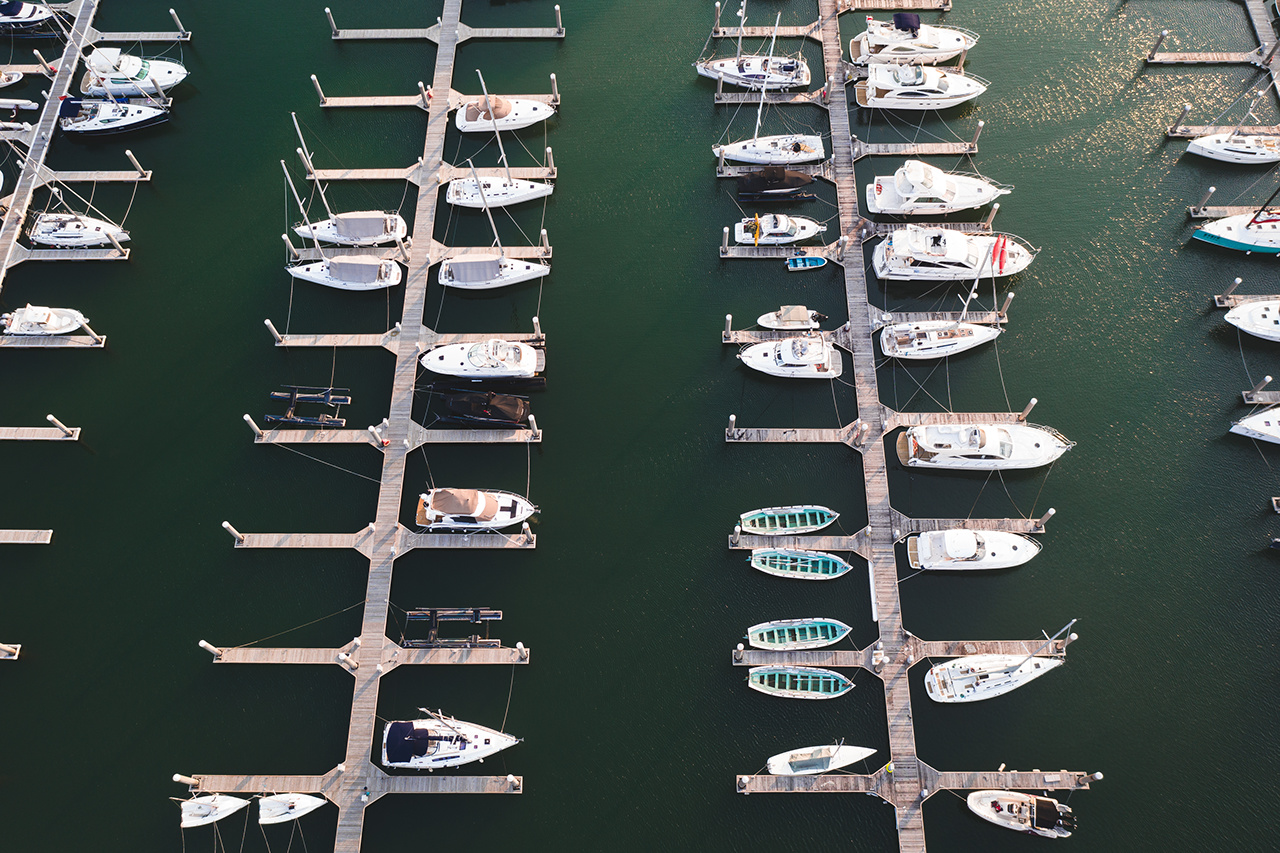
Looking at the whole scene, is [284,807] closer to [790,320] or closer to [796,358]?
[796,358]

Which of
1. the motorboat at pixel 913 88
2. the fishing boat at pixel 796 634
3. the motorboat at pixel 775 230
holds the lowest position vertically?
the fishing boat at pixel 796 634

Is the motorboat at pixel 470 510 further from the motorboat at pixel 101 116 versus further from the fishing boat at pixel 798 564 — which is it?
the motorboat at pixel 101 116

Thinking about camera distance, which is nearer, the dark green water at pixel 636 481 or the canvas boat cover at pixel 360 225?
the dark green water at pixel 636 481

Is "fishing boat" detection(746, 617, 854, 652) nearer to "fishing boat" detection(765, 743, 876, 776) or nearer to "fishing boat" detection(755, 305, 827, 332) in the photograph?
"fishing boat" detection(765, 743, 876, 776)

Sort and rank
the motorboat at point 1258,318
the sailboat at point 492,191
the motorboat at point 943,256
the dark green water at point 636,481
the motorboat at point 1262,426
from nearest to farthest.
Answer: the dark green water at point 636,481
the motorboat at point 1262,426
the motorboat at point 1258,318
the motorboat at point 943,256
the sailboat at point 492,191

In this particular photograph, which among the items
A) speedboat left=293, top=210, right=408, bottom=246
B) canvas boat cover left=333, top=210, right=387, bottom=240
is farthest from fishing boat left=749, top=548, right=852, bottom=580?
canvas boat cover left=333, top=210, right=387, bottom=240

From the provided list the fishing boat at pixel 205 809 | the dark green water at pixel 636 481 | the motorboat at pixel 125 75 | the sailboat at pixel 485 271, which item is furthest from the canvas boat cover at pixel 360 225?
the fishing boat at pixel 205 809

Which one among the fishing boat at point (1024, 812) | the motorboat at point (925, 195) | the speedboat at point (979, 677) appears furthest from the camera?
the motorboat at point (925, 195)

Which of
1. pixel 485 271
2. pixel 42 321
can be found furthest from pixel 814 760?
pixel 42 321
